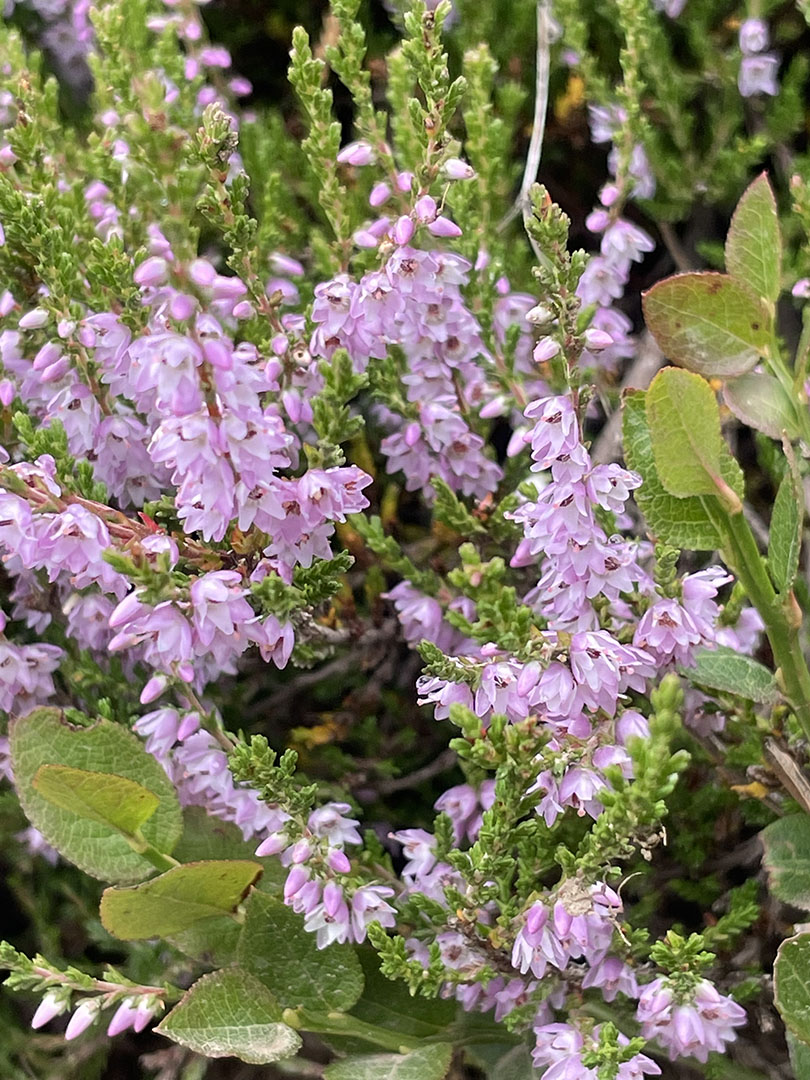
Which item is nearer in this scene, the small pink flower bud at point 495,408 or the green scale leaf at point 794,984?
the green scale leaf at point 794,984

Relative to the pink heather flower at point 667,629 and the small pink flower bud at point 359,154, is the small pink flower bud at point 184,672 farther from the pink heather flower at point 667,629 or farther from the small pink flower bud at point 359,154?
the small pink flower bud at point 359,154

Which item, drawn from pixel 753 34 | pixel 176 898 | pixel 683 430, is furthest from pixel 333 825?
pixel 753 34

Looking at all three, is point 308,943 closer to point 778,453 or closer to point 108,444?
point 108,444

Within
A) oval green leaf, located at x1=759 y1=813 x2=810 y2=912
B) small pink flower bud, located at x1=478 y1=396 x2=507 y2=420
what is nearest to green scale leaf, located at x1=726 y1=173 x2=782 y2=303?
small pink flower bud, located at x1=478 y1=396 x2=507 y2=420

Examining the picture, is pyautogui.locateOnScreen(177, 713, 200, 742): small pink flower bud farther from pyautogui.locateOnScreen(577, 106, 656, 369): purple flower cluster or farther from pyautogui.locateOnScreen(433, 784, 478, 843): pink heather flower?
pyautogui.locateOnScreen(577, 106, 656, 369): purple flower cluster

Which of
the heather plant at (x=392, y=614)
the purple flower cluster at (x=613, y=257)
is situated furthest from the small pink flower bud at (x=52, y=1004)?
the purple flower cluster at (x=613, y=257)

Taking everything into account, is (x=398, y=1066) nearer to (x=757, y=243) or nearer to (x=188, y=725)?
(x=188, y=725)
